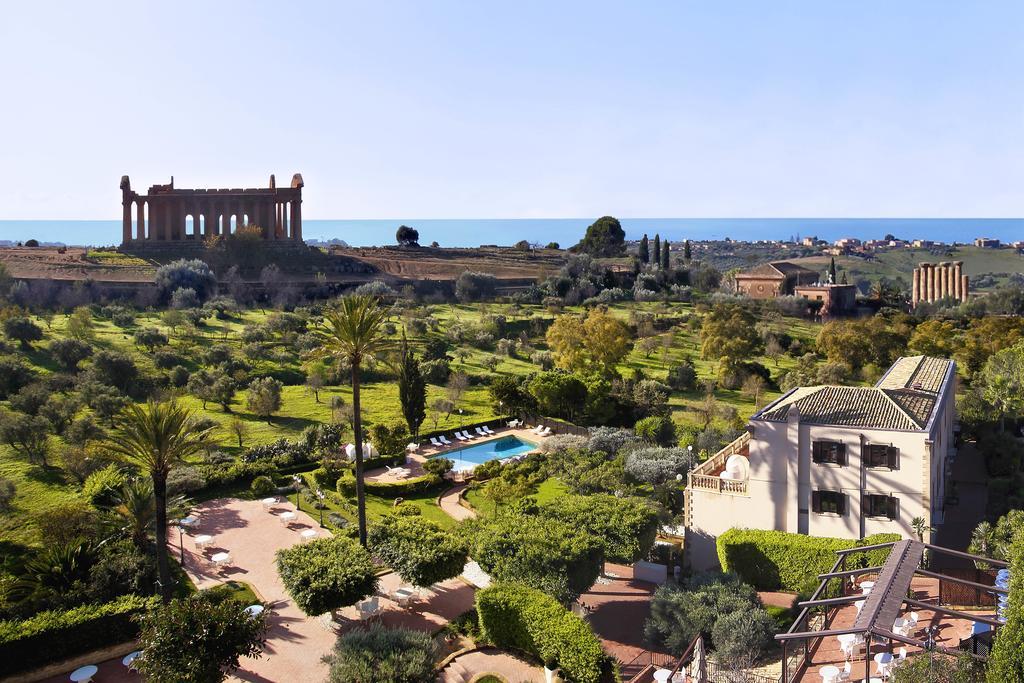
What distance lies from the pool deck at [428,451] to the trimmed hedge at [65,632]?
1324cm

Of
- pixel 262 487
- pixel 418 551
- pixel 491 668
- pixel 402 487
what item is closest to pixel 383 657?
pixel 491 668

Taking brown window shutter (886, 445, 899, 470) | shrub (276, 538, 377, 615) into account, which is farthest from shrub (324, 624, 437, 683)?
brown window shutter (886, 445, 899, 470)

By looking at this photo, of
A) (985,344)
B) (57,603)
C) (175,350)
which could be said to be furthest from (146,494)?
(985,344)

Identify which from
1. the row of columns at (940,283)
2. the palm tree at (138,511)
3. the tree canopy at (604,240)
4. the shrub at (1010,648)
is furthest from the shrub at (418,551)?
the tree canopy at (604,240)

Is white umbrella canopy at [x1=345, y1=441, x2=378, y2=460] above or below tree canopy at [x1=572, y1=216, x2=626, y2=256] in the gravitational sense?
below

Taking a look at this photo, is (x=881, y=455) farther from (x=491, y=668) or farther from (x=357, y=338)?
(x=357, y=338)

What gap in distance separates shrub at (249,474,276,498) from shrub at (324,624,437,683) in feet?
40.7

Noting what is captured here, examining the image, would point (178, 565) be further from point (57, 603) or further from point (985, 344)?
point (985, 344)

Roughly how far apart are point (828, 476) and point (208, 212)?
84.9m

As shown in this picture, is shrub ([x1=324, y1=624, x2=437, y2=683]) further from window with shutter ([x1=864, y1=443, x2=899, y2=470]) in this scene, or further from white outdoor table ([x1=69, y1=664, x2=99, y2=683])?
window with shutter ([x1=864, y1=443, x2=899, y2=470])

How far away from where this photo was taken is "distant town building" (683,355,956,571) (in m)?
22.3

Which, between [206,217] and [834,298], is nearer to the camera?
[834,298]

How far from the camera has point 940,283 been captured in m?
94.8

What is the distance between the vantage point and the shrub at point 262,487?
29609 millimetres
